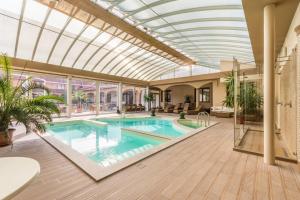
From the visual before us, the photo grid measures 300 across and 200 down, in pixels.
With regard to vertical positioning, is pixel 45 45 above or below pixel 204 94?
above

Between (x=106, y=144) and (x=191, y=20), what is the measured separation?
6219mm

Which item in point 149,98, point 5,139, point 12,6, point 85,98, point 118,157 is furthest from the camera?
point 149,98

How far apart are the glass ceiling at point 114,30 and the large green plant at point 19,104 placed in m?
3.18

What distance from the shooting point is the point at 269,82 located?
2.89 metres

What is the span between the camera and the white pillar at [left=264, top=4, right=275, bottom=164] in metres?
2.88

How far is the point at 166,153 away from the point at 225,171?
4.12 feet

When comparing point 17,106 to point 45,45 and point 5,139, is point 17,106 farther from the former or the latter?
point 45,45

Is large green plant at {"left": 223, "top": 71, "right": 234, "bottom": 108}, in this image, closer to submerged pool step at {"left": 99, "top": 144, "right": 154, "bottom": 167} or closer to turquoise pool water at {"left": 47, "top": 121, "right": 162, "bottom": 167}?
turquoise pool water at {"left": 47, "top": 121, "right": 162, "bottom": 167}

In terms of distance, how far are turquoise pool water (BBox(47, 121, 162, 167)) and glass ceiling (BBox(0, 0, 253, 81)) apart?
474cm

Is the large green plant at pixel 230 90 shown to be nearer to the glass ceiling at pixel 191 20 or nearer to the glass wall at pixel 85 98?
the glass ceiling at pixel 191 20

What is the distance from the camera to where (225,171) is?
2.60m

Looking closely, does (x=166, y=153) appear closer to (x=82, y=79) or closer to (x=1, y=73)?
(x=1, y=73)

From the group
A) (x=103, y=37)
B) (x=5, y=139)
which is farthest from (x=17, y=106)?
(x=103, y=37)

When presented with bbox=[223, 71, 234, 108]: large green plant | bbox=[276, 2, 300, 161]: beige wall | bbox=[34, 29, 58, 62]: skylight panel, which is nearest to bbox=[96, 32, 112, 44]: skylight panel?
bbox=[34, 29, 58, 62]: skylight panel
